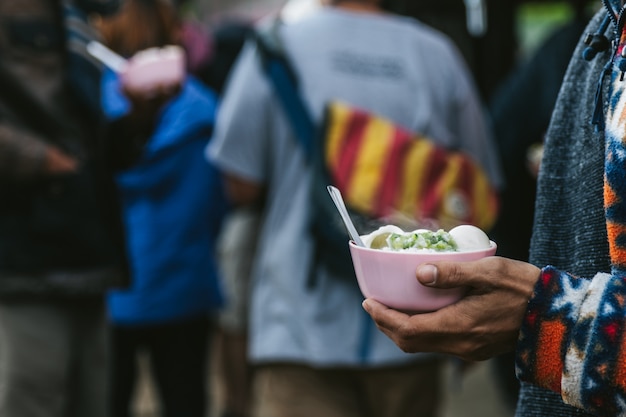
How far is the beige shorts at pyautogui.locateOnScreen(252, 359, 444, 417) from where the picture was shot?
3125 millimetres

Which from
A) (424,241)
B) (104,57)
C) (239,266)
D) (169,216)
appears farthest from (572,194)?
(239,266)

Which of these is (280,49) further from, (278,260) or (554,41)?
(554,41)

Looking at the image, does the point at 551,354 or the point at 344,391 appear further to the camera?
the point at 344,391

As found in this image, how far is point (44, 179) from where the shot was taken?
9.98ft

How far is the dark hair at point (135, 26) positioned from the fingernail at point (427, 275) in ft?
9.51

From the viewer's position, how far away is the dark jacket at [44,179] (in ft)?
9.92

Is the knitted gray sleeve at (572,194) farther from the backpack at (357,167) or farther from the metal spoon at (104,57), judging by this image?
the metal spoon at (104,57)

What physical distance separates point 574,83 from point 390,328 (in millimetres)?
572

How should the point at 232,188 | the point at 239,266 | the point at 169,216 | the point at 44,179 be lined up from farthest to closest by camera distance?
the point at 239,266 → the point at 169,216 → the point at 232,188 → the point at 44,179

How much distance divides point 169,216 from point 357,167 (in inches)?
47.1

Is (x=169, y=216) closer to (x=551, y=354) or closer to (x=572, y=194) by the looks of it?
(x=572, y=194)

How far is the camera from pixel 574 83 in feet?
5.62

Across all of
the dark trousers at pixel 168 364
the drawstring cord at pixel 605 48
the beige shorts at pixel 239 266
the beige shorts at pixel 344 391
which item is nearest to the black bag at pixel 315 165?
the beige shorts at pixel 344 391

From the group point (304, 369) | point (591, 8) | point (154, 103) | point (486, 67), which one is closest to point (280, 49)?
point (154, 103)
